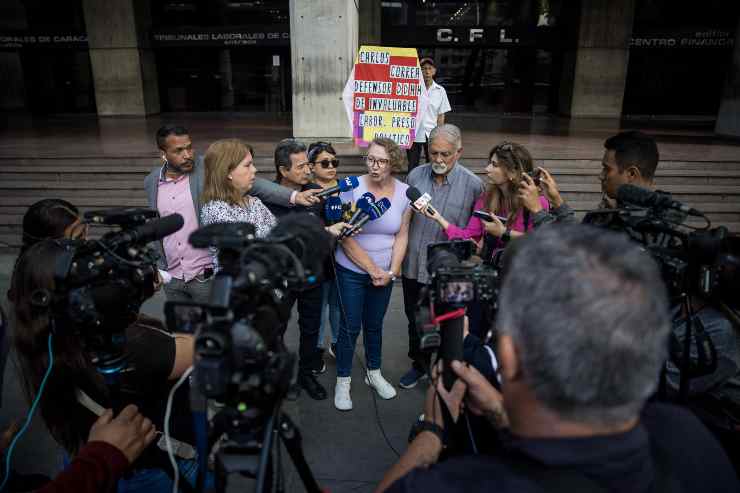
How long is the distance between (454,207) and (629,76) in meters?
15.6

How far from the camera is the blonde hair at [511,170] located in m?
3.15

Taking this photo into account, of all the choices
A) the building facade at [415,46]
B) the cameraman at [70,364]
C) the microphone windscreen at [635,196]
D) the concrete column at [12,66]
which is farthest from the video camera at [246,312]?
the concrete column at [12,66]

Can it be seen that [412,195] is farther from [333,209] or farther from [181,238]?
[181,238]

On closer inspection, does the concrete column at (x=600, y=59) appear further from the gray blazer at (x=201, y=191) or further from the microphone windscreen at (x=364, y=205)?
the gray blazer at (x=201, y=191)

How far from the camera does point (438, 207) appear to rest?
Result: 3412mm

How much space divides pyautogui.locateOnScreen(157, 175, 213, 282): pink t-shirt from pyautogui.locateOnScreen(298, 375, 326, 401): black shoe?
1.08 meters

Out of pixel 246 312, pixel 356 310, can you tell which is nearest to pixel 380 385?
pixel 356 310

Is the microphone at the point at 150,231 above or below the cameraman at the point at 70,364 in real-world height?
above

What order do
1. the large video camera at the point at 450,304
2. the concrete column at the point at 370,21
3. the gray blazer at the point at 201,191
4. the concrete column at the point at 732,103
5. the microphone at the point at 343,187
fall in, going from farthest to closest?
the concrete column at the point at 370,21
the concrete column at the point at 732,103
the gray blazer at the point at 201,191
the microphone at the point at 343,187
the large video camera at the point at 450,304

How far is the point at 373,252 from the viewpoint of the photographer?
10.9 ft

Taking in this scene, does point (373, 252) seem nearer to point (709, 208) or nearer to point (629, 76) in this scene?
point (709, 208)

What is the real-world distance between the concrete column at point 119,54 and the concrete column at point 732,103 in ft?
51.6

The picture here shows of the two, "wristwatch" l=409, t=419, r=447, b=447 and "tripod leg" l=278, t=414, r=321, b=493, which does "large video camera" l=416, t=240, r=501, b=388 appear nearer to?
"wristwatch" l=409, t=419, r=447, b=447

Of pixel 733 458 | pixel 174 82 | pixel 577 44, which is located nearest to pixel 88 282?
pixel 733 458
